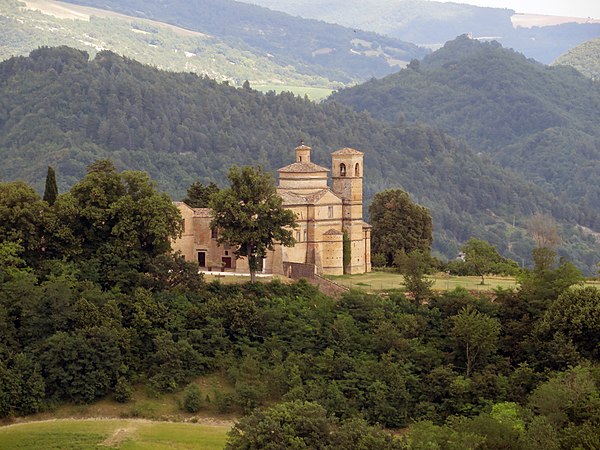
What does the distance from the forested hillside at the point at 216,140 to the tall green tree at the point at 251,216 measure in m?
75.3

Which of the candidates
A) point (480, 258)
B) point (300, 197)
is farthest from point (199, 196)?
point (480, 258)

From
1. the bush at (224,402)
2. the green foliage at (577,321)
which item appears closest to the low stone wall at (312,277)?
the bush at (224,402)

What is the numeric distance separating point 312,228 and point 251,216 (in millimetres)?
4606

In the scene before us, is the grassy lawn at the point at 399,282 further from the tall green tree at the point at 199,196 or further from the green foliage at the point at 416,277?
the tall green tree at the point at 199,196

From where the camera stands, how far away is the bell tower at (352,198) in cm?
7225

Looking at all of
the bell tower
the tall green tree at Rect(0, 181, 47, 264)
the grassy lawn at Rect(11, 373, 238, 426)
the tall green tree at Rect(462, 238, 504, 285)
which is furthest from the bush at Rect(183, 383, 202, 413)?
the tall green tree at Rect(462, 238, 504, 285)

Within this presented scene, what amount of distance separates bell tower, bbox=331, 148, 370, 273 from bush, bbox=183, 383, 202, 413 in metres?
13.8

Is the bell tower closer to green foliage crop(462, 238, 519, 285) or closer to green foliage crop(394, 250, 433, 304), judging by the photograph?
green foliage crop(394, 250, 433, 304)

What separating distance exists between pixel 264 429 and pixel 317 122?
13393cm

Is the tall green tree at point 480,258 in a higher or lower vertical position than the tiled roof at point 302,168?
lower

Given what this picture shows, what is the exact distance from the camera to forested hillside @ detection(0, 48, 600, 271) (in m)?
155

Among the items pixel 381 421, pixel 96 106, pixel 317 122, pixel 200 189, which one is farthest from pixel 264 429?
pixel 317 122

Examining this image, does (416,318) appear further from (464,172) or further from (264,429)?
(464,172)

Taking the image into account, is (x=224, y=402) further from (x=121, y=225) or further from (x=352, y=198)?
(x=352, y=198)
